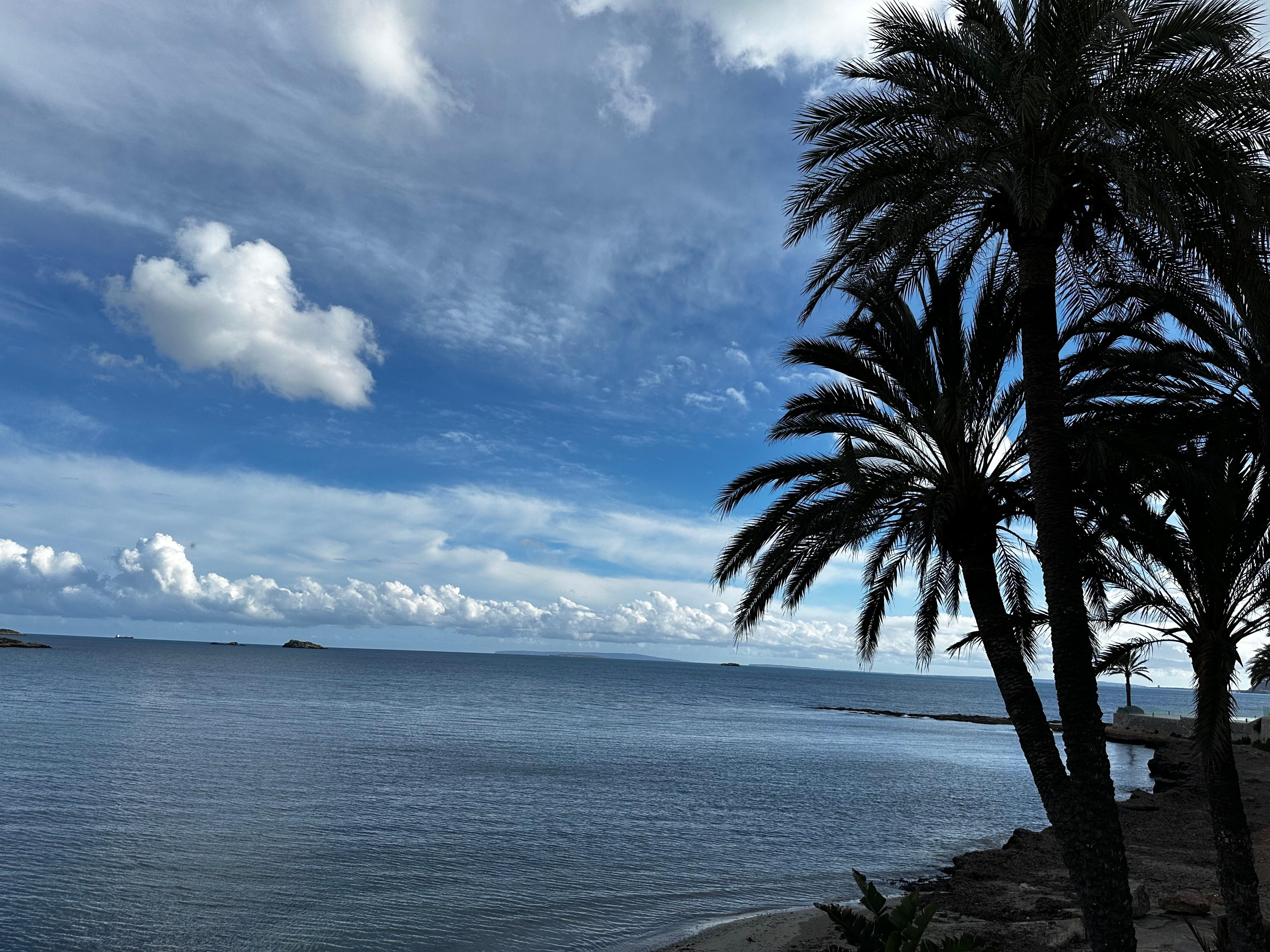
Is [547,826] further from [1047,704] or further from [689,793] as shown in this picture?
[1047,704]

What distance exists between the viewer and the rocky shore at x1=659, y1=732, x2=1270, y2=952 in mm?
12211

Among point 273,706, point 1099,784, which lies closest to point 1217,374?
point 1099,784

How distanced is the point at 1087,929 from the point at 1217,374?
6951 millimetres

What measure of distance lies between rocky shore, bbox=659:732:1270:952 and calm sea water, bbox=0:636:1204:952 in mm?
1614

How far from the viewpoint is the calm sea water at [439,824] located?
15.4 meters

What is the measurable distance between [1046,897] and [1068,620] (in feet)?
33.4

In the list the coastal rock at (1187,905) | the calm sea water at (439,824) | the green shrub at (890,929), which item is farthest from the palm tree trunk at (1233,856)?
the calm sea water at (439,824)

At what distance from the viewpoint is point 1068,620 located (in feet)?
27.8

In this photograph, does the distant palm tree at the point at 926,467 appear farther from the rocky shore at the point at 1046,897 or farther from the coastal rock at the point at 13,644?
the coastal rock at the point at 13,644

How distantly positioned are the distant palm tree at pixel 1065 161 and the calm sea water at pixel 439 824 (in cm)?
984

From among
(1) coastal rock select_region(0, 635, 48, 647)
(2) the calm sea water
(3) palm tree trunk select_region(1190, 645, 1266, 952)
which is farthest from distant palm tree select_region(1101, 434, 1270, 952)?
(1) coastal rock select_region(0, 635, 48, 647)

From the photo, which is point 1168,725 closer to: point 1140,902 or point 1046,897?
point 1046,897

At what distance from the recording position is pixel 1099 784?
8.19m

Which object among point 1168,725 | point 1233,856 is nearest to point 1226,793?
point 1233,856
